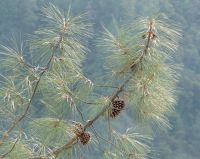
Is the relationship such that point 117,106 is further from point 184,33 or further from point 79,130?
point 184,33

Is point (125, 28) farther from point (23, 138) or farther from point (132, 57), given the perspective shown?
point (23, 138)

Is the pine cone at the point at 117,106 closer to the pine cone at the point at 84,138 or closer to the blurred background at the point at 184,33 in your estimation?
the pine cone at the point at 84,138

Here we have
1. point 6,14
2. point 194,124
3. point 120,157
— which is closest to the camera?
point 120,157

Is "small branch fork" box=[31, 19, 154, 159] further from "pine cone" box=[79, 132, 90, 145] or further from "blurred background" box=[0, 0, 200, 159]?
"blurred background" box=[0, 0, 200, 159]

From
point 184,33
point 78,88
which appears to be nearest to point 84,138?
point 78,88

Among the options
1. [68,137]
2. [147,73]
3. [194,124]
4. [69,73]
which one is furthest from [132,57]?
[194,124]

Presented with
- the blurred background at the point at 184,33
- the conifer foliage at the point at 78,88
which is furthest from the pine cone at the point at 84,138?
the blurred background at the point at 184,33

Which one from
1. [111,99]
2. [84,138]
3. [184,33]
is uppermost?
[111,99]
